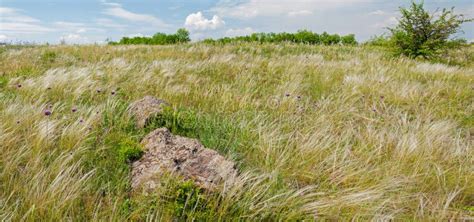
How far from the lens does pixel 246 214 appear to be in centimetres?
171

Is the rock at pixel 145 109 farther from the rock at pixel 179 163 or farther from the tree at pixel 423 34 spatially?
the tree at pixel 423 34

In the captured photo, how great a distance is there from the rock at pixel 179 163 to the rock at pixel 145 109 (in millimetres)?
671

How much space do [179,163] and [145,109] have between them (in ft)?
4.08

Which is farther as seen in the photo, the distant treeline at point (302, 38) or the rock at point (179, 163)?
the distant treeline at point (302, 38)

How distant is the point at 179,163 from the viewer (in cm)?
210

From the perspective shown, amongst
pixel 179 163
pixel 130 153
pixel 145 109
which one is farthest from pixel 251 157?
pixel 145 109

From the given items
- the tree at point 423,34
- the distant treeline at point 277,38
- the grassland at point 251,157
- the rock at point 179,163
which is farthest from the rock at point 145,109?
the distant treeline at point 277,38

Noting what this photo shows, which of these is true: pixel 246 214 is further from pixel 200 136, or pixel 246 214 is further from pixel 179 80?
pixel 179 80

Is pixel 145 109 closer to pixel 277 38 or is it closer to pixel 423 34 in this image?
pixel 423 34

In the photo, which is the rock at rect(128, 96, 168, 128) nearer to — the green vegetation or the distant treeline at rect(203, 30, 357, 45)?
the green vegetation

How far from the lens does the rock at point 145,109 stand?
3047mm

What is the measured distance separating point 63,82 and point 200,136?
8.61ft

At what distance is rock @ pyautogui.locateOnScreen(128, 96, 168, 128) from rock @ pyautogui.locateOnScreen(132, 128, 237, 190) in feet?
2.20

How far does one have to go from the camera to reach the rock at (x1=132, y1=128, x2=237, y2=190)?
1.88 meters
